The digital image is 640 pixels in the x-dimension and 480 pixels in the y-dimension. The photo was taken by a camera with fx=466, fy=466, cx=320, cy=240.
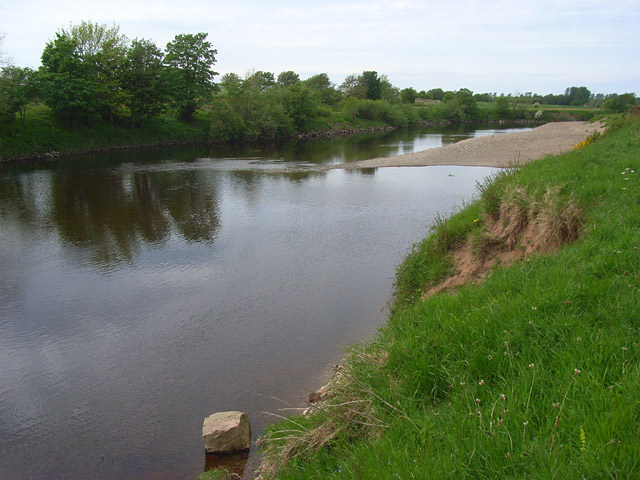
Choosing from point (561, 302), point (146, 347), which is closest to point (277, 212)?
point (146, 347)

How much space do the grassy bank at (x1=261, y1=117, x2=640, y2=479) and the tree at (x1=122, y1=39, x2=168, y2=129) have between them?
51.6 m

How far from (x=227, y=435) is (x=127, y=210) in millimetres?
16851

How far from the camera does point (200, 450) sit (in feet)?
21.5

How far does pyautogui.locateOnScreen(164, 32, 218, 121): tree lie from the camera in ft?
193

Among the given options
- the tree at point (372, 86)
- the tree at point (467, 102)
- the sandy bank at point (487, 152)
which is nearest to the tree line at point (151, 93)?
the sandy bank at point (487, 152)

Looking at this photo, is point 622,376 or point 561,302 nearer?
point 622,376

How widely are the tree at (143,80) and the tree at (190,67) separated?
5112mm

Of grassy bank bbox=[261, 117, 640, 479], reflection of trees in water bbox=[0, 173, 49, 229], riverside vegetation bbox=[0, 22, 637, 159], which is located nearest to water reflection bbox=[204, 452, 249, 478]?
grassy bank bbox=[261, 117, 640, 479]

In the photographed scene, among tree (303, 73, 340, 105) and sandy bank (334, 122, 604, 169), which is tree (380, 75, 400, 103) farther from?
sandy bank (334, 122, 604, 169)

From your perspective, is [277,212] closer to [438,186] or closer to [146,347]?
[438,186]

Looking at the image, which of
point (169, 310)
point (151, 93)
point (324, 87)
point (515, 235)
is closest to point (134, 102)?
point (151, 93)

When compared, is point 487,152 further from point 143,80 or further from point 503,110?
point 503,110

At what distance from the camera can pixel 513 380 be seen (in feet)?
12.6

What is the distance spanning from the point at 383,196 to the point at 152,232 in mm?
11201
